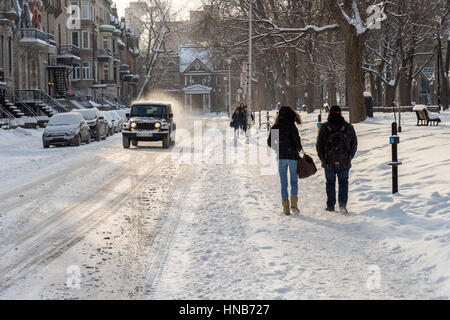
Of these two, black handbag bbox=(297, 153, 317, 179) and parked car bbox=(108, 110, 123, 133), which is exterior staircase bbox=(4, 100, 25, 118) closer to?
parked car bbox=(108, 110, 123, 133)

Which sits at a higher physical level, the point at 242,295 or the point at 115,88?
the point at 115,88

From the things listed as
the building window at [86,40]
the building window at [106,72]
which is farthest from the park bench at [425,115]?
the building window at [106,72]

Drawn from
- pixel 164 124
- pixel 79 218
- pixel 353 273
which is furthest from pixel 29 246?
pixel 164 124

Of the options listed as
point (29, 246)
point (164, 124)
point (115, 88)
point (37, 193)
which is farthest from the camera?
point (115, 88)

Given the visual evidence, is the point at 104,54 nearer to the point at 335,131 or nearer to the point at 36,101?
the point at 36,101

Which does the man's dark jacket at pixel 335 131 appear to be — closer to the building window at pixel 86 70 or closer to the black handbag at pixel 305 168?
the black handbag at pixel 305 168

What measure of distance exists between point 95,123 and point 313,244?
23704 millimetres

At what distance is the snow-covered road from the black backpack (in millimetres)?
803

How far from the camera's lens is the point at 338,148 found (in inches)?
385

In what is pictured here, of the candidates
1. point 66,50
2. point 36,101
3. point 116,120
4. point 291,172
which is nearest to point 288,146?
point 291,172

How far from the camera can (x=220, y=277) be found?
20.6 feet

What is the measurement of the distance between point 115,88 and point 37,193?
6453cm

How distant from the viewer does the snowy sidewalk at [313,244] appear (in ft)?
19.5

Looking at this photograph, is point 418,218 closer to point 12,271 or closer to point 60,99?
point 12,271
